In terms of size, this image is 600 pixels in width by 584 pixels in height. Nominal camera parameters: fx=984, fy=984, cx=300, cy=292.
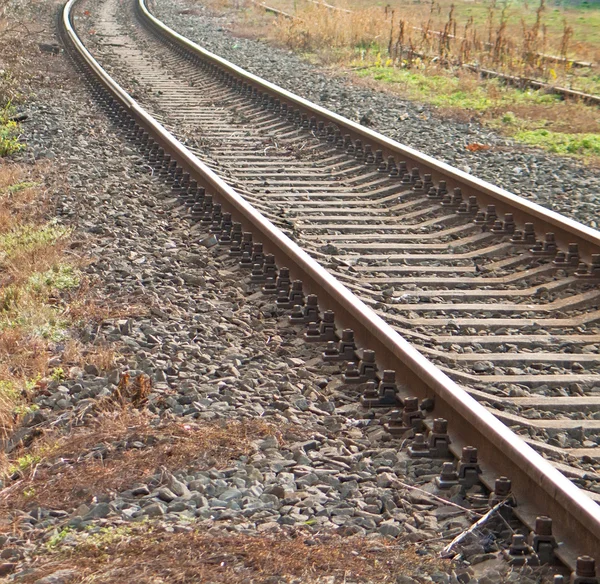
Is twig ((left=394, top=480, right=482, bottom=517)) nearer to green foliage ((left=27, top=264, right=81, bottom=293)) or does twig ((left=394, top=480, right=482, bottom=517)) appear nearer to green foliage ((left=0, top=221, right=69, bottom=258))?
green foliage ((left=27, top=264, right=81, bottom=293))

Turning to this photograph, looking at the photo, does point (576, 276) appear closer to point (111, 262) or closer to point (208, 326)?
point (208, 326)

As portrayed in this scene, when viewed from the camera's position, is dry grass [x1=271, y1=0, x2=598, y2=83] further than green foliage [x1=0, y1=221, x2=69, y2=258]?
Yes

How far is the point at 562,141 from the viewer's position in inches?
437

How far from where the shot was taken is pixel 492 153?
409 inches

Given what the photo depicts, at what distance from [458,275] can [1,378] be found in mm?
3028

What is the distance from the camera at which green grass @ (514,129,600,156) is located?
424 inches

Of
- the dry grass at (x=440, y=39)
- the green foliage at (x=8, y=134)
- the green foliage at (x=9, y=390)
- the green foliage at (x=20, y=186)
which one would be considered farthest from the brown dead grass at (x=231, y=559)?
the dry grass at (x=440, y=39)

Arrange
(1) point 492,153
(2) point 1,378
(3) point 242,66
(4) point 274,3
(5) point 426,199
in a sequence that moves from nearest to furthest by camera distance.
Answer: (2) point 1,378 < (5) point 426,199 < (1) point 492,153 < (3) point 242,66 < (4) point 274,3

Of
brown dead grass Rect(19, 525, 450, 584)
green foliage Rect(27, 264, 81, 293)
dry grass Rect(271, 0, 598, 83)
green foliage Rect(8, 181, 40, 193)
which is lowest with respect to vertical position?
green foliage Rect(8, 181, 40, 193)

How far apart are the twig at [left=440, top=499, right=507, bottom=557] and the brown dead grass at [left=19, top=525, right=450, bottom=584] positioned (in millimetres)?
81

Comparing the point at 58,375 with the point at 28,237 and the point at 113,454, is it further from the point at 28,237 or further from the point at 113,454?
the point at 28,237

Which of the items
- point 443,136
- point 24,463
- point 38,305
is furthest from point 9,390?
point 443,136

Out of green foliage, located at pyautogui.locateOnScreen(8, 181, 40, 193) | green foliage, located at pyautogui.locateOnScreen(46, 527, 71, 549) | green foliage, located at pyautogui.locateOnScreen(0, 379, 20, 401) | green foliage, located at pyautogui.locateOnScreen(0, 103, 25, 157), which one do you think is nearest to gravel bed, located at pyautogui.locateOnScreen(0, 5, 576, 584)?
green foliage, located at pyautogui.locateOnScreen(46, 527, 71, 549)

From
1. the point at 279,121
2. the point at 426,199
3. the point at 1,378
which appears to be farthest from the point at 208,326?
the point at 279,121
